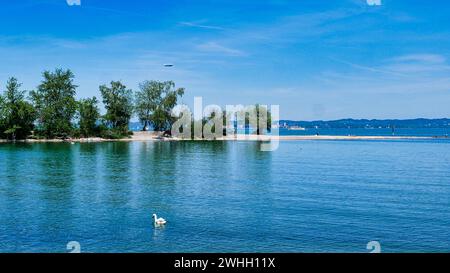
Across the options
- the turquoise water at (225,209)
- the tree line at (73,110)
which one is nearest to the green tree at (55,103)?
the tree line at (73,110)

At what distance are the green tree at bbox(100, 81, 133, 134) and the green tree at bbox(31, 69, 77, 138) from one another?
8730mm

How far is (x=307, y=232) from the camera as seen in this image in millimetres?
23531

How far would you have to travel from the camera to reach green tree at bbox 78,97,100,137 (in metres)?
120

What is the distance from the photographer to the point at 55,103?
117312 millimetres

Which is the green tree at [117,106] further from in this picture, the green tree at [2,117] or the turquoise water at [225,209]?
the turquoise water at [225,209]

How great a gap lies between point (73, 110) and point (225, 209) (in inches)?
3834

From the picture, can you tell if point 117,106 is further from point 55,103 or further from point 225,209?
point 225,209

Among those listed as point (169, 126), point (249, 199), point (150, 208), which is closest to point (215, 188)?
point (249, 199)

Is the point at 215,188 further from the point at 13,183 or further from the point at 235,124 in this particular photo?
the point at 235,124

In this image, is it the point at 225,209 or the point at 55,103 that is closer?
the point at 225,209

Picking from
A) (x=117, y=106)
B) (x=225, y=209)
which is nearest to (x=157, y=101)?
(x=117, y=106)

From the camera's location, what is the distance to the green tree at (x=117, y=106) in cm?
12286

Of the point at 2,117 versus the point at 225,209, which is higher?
the point at 2,117

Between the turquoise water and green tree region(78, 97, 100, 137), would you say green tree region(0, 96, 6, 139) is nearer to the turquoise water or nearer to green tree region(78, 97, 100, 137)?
green tree region(78, 97, 100, 137)
